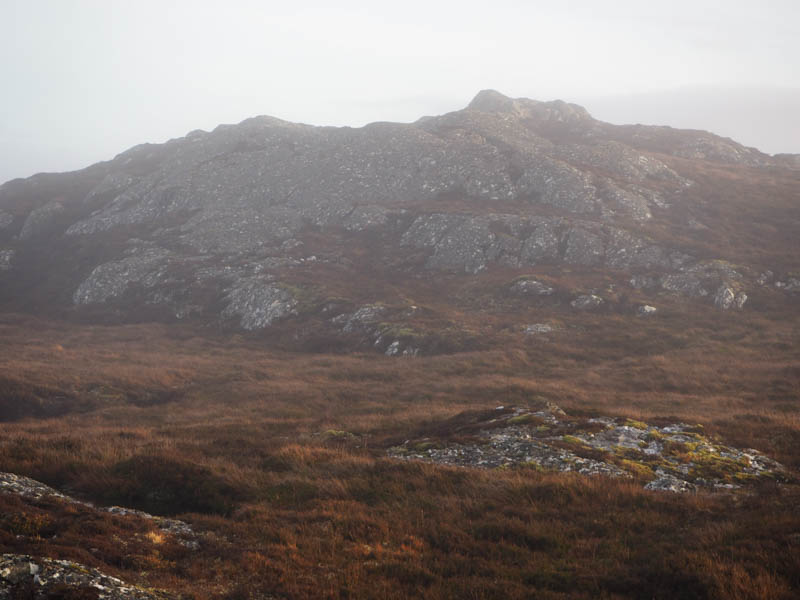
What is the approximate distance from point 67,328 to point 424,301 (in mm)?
38931

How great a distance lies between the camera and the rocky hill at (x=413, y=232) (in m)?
48.4

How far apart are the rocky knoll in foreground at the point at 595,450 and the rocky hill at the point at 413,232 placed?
19.8 m

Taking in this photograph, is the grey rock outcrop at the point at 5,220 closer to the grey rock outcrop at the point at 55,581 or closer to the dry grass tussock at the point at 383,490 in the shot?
the dry grass tussock at the point at 383,490

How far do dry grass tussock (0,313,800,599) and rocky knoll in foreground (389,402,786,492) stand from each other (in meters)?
1.38

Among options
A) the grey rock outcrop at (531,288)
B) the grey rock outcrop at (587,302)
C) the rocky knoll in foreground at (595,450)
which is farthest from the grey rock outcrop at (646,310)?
the rocky knoll in foreground at (595,450)

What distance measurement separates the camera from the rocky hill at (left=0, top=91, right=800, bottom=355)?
48375 millimetres

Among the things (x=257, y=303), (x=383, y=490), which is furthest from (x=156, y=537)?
(x=257, y=303)

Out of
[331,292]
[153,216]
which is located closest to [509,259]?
[331,292]

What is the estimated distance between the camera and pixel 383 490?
15758mm

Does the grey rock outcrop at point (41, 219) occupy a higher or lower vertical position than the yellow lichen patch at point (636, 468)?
higher

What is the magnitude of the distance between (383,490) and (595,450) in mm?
8545

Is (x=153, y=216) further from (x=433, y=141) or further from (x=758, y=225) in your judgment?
(x=758, y=225)

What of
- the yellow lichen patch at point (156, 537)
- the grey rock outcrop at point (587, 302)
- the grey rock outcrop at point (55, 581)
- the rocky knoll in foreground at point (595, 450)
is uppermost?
the grey rock outcrop at point (55, 581)

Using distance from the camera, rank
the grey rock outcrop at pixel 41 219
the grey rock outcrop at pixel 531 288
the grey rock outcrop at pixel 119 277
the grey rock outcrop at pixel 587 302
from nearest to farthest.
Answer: the grey rock outcrop at pixel 587 302, the grey rock outcrop at pixel 531 288, the grey rock outcrop at pixel 119 277, the grey rock outcrop at pixel 41 219
